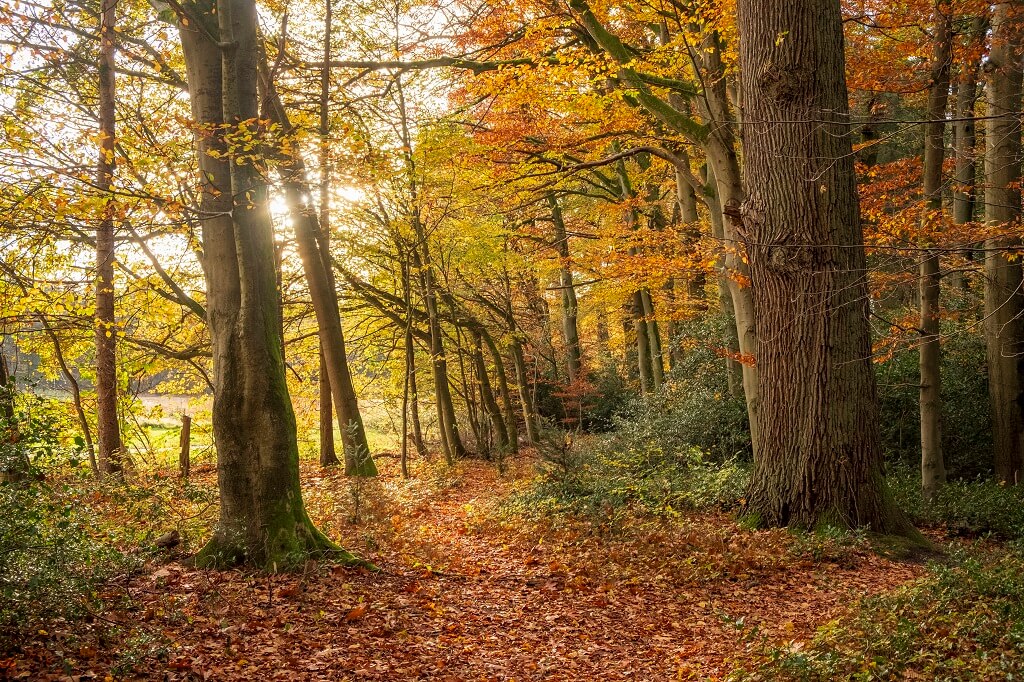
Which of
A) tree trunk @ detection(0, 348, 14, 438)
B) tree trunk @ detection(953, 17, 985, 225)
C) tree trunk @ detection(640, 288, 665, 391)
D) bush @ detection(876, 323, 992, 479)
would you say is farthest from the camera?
tree trunk @ detection(640, 288, 665, 391)

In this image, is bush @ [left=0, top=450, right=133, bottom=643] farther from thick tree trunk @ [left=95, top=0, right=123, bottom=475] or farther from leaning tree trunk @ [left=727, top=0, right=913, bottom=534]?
leaning tree trunk @ [left=727, top=0, right=913, bottom=534]

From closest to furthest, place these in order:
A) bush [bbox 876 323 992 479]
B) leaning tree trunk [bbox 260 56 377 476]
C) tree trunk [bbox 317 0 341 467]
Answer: tree trunk [bbox 317 0 341 467]
leaning tree trunk [bbox 260 56 377 476]
bush [bbox 876 323 992 479]

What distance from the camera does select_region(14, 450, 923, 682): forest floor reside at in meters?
4.80

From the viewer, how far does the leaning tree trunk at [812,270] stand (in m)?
7.82

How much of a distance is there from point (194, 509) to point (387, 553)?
10.1ft

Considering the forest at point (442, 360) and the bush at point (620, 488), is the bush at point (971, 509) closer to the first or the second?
the forest at point (442, 360)

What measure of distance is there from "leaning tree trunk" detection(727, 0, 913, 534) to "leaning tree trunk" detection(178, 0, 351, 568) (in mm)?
5229

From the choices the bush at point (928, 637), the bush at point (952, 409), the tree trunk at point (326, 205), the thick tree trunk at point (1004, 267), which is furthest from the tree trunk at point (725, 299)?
the tree trunk at point (326, 205)

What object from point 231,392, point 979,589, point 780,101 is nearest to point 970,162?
point 780,101

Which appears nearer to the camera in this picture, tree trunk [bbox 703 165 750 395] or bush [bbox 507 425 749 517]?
bush [bbox 507 425 749 517]

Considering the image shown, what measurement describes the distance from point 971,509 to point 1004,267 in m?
4.45

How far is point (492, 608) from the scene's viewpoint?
22.0ft

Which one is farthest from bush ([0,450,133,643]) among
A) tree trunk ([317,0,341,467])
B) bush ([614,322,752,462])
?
bush ([614,322,752,462])

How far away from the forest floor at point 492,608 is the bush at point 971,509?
7.71ft
